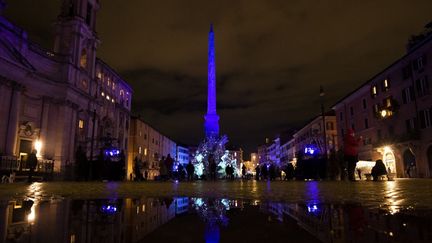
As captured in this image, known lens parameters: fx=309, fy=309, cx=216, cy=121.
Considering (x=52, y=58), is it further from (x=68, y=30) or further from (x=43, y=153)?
(x=43, y=153)

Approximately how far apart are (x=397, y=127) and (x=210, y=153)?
77.1 ft

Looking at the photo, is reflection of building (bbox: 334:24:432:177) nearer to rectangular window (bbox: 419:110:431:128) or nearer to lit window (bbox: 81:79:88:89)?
rectangular window (bbox: 419:110:431:128)

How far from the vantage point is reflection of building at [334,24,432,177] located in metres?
32.6

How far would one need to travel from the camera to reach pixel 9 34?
1232 inches

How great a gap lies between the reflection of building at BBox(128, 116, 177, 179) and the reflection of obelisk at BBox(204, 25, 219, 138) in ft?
44.8

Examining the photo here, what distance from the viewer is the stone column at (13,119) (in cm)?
2965

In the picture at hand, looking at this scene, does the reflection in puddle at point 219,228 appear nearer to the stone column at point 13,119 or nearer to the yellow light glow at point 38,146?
the stone column at point 13,119

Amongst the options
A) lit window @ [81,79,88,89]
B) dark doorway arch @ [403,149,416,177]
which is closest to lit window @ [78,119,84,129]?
lit window @ [81,79,88,89]

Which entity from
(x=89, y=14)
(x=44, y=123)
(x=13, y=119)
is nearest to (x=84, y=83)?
(x=44, y=123)

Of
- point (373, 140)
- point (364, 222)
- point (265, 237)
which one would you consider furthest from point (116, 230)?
point (373, 140)

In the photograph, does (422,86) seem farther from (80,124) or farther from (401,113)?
(80,124)

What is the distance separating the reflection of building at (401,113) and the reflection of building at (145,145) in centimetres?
3384

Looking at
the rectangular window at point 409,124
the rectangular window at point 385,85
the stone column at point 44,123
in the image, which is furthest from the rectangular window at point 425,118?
the stone column at point 44,123

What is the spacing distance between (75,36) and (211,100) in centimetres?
2115
